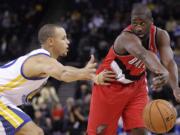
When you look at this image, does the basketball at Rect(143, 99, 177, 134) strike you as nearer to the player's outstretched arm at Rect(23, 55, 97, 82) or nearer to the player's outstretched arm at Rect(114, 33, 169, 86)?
the player's outstretched arm at Rect(114, 33, 169, 86)

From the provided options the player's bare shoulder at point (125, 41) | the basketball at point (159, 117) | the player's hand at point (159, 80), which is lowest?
the basketball at point (159, 117)

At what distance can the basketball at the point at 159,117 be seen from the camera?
650cm

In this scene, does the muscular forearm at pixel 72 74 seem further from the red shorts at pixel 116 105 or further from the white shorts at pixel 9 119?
the red shorts at pixel 116 105

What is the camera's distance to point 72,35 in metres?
16.6

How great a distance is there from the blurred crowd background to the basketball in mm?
4898

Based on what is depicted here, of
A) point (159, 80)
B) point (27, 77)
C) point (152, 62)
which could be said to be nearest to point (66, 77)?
point (27, 77)

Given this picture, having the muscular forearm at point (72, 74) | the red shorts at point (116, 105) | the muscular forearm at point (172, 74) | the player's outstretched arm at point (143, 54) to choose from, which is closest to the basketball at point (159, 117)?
the muscular forearm at point (172, 74)

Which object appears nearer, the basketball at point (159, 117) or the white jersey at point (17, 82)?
the white jersey at point (17, 82)

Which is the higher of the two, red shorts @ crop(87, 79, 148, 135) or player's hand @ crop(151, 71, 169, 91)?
player's hand @ crop(151, 71, 169, 91)

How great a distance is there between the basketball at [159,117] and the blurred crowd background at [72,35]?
Answer: 490 cm

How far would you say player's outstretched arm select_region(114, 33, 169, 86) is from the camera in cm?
595

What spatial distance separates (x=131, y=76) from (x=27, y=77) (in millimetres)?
1677

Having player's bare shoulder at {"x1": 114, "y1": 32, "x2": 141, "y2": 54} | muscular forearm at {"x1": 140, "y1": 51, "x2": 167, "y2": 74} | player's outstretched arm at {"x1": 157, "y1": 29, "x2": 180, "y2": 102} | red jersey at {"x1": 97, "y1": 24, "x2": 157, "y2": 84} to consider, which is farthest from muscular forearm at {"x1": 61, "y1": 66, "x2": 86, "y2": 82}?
player's outstretched arm at {"x1": 157, "y1": 29, "x2": 180, "y2": 102}

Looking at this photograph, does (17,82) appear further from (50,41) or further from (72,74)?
(72,74)
